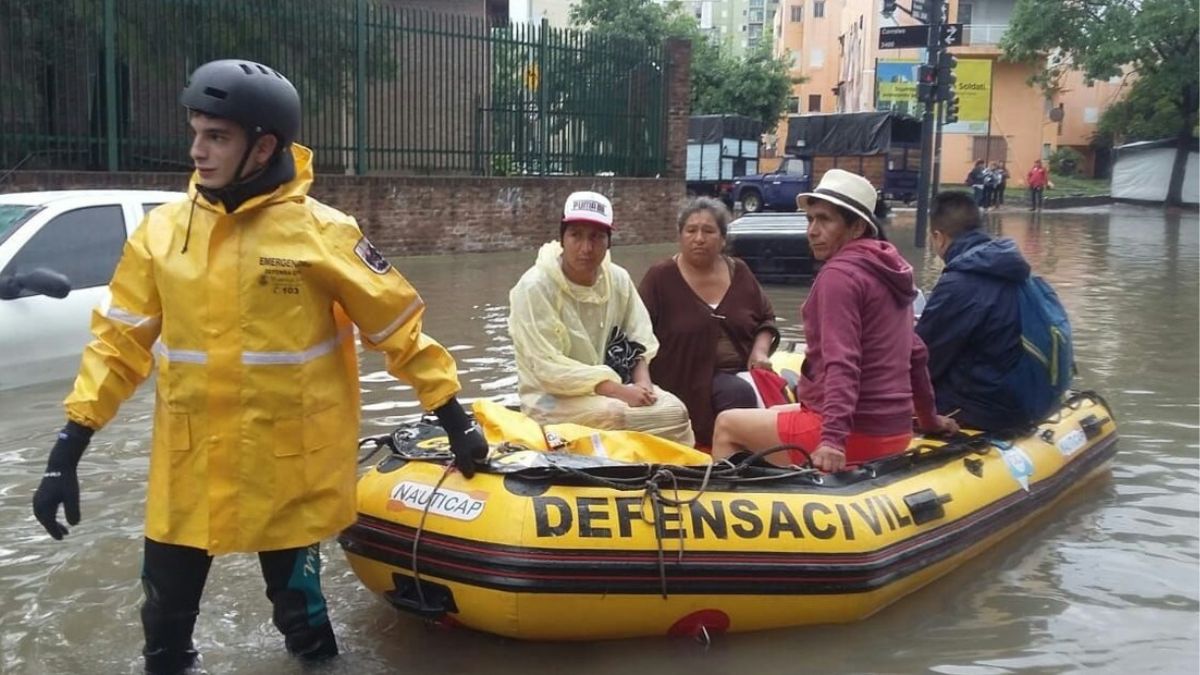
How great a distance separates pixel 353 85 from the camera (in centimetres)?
1789

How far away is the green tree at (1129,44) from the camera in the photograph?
133 ft

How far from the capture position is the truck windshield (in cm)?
733

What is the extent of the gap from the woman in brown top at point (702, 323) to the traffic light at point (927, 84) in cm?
1650

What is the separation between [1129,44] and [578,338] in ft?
133

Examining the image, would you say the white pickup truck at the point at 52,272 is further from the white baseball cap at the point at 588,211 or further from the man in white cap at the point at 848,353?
the man in white cap at the point at 848,353

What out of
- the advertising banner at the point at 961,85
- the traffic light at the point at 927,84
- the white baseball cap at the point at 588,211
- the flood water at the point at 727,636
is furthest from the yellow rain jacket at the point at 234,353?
the advertising banner at the point at 961,85

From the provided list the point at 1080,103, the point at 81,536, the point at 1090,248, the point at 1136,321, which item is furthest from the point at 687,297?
the point at 1080,103

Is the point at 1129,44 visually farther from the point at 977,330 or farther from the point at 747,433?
the point at 747,433

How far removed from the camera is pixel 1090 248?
23609 mm

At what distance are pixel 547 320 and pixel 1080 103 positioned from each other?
55956 mm

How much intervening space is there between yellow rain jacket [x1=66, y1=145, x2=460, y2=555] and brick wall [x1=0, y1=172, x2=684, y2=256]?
12.3 meters

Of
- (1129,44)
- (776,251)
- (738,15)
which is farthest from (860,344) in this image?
(738,15)

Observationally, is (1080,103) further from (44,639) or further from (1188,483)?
(44,639)

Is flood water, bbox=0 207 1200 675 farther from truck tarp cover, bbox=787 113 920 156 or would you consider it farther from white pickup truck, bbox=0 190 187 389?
truck tarp cover, bbox=787 113 920 156
